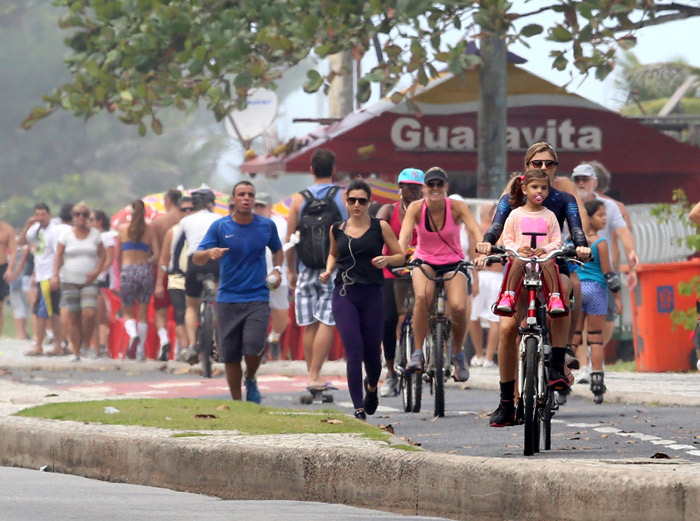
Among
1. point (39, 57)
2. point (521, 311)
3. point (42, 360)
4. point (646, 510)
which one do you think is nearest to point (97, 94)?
point (42, 360)

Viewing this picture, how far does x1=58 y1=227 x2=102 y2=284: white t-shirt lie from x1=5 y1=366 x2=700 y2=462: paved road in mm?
3502

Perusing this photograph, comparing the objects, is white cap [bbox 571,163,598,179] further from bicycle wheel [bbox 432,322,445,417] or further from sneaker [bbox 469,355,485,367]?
sneaker [bbox 469,355,485,367]

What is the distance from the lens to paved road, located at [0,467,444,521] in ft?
24.4

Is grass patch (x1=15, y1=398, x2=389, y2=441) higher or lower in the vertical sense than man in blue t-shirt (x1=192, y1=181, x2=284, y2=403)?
lower

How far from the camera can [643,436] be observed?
10281mm

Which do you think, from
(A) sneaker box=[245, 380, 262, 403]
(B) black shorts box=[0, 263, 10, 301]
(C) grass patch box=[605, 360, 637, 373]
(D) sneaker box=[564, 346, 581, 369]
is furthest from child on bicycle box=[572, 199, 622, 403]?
(B) black shorts box=[0, 263, 10, 301]

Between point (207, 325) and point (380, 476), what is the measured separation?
8.97m

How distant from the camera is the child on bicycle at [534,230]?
9242 mm

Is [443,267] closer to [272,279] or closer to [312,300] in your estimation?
[272,279]

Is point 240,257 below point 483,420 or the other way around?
the other way around

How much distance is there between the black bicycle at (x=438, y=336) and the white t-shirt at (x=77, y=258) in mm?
9496

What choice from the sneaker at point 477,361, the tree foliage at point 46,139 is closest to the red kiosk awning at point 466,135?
the sneaker at point 477,361

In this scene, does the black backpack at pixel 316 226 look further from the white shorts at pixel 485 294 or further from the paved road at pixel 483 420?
the white shorts at pixel 485 294

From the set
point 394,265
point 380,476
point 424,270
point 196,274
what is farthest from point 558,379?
point 196,274
